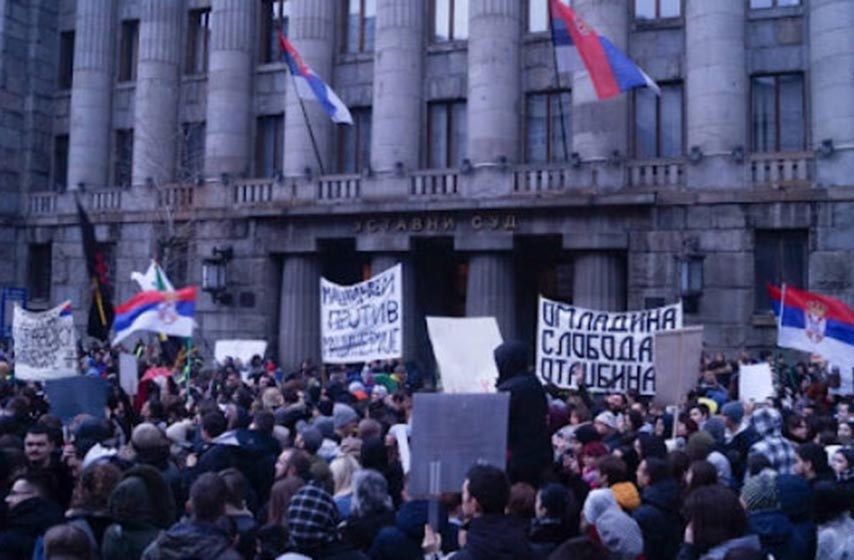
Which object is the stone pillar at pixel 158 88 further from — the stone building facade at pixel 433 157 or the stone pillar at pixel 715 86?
the stone pillar at pixel 715 86

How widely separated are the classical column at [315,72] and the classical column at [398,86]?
179 centimetres

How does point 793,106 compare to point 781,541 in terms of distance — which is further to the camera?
point 793,106

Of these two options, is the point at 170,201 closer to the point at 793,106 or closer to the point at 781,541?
the point at 793,106

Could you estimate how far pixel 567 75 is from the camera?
25.7 metres

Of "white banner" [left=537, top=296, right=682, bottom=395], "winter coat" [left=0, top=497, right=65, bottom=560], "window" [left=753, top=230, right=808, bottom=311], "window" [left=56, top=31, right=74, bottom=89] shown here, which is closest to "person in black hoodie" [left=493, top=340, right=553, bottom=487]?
"winter coat" [left=0, top=497, right=65, bottom=560]

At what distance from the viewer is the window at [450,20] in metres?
27.0

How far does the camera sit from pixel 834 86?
2223cm

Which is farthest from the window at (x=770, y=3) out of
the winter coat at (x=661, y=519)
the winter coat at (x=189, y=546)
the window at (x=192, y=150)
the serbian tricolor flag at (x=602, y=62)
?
the winter coat at (x=189, y=546)

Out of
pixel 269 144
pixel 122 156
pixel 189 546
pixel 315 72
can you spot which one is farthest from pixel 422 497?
pixel 122 156

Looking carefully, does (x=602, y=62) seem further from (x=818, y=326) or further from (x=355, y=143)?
(x=355, y=143)

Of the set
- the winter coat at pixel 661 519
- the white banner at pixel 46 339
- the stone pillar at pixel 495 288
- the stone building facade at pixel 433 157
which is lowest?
the winter coat at pixel 661 519

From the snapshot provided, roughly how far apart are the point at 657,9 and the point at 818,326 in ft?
39.5

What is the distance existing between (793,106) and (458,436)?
20047mm

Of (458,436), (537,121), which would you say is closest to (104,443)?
(458,436)
